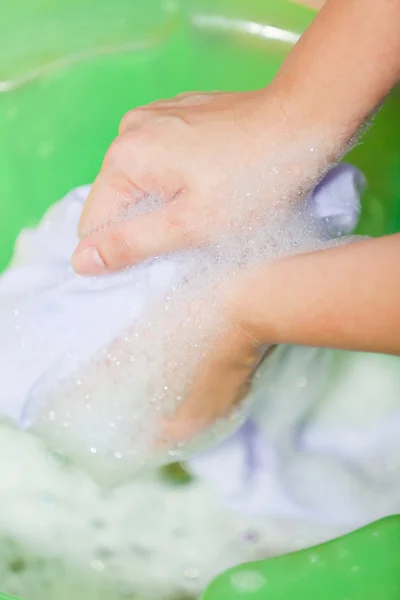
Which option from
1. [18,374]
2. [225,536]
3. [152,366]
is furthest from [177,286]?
[225,536]

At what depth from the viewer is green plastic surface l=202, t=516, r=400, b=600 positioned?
671mm

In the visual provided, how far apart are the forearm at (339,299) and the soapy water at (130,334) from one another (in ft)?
0.29

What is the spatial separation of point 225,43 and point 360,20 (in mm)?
329

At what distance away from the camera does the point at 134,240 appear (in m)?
0.78

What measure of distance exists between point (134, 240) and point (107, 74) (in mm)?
362

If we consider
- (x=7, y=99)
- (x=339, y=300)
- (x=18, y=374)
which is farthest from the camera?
(x=7, y=99)

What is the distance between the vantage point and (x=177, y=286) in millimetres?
801

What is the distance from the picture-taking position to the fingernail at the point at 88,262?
782 mm

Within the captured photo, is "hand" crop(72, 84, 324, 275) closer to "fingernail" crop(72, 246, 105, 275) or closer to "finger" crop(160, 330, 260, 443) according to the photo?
"fingernail" crop(72, 246, 105, 275)

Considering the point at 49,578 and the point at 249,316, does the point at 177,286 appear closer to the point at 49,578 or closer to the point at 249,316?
the point at 249,316

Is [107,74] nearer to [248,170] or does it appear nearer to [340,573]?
[248,170]

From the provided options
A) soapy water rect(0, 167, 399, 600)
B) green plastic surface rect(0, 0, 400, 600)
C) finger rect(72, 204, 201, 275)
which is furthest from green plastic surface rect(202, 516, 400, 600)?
green plastic surface rect(0, 0, 400, 600)

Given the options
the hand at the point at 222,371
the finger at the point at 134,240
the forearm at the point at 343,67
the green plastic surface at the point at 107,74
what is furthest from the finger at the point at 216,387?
the green plastic surface at the point at 107,74

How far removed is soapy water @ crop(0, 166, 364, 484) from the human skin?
0.02 metres
